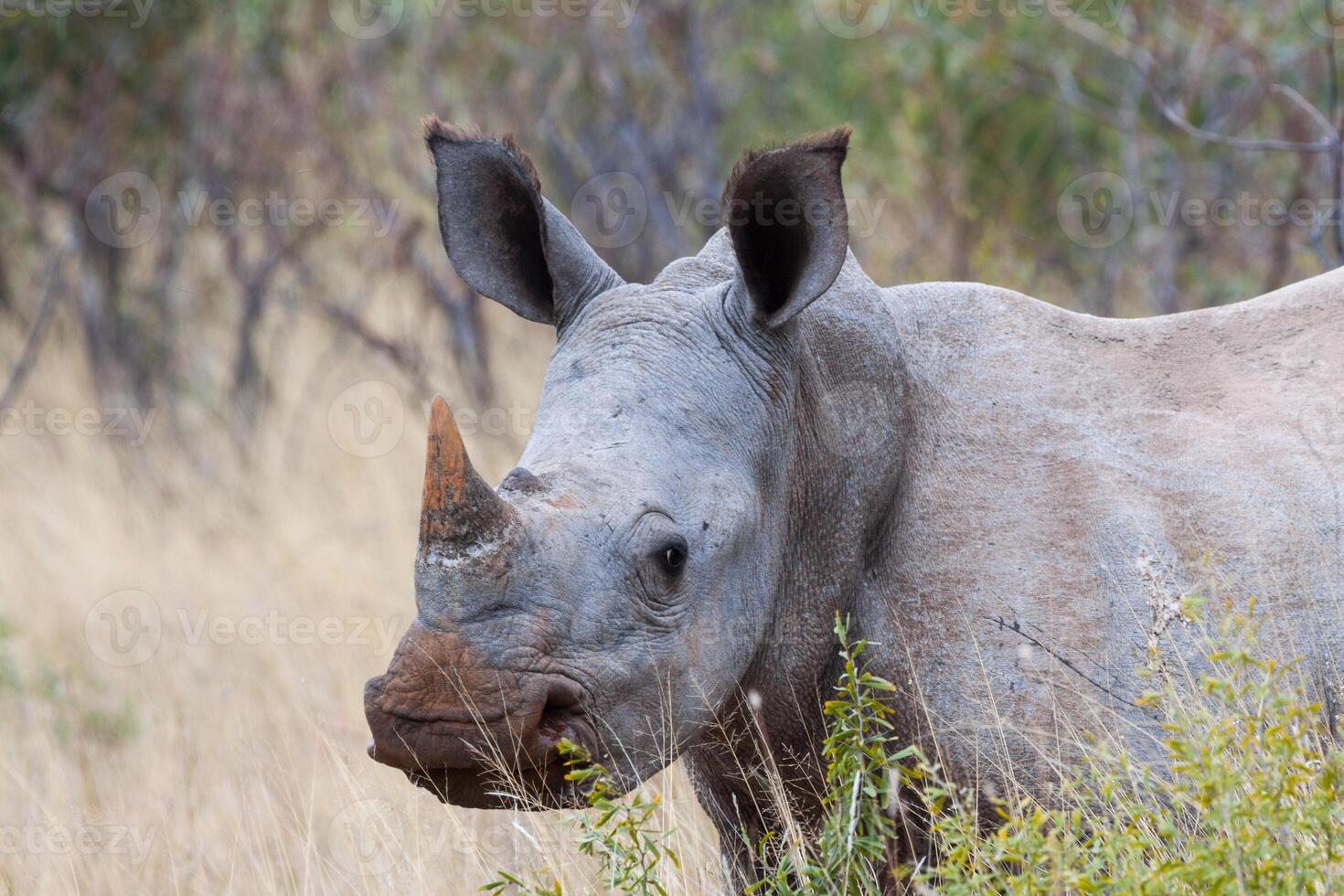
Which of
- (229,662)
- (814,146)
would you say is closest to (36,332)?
(229,662)

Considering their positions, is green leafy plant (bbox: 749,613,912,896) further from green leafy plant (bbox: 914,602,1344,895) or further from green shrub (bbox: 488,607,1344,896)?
green leafy plant (bbox: 914,602,1344,895)

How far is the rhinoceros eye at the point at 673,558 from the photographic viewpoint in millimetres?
Result: 3180

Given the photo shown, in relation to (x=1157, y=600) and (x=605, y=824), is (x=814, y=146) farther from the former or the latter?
(x=605, y=824)

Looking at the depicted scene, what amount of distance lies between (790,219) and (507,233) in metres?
0.80

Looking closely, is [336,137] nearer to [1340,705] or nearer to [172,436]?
[172,436]

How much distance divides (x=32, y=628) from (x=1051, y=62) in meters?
7.52

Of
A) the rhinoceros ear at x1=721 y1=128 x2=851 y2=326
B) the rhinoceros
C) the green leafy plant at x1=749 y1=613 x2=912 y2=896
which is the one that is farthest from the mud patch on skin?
the rhinoceros ear at x1=721 y1=128 x2=851 y2=326

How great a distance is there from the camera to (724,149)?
1402 centimetres

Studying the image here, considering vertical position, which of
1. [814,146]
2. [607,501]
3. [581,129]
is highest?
[581,129]

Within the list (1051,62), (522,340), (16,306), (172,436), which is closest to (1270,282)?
(1051,62)

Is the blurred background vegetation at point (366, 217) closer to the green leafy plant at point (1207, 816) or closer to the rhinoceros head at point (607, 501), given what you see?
the rhinoceros head at point (607, 501)

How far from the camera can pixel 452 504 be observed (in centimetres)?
293

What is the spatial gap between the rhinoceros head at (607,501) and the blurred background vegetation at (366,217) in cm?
360

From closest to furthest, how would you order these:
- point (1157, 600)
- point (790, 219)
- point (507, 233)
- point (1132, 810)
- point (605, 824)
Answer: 1. point (1132, 810)
2. point (605, 824)
3. point (1157, 600)
4. point (790, 219)
5. point (507, 233)
